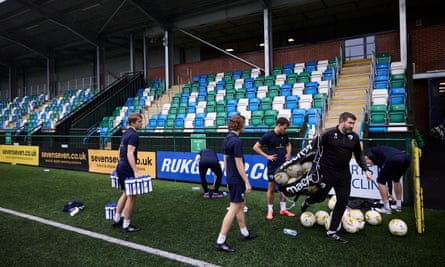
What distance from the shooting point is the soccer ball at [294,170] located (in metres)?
4.92

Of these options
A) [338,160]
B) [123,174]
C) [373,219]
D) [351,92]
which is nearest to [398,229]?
[373,219]

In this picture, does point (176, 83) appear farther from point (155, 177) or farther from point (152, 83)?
point (155, 177)

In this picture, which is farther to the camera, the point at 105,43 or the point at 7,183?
the point at 105,43

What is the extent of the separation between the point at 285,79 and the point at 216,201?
9.82m

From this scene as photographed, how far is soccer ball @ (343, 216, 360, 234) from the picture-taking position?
15.8ft

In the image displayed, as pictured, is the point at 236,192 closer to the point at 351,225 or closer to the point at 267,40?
the point at 351,225

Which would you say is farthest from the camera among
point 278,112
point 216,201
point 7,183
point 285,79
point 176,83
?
point 176,83

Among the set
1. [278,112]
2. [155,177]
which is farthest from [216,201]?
[278,112]

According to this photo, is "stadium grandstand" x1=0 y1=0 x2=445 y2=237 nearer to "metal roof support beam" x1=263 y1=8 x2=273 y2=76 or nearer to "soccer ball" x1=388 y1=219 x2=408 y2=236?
"metal roof support beam" x1=263 y1=8 x2=273 y2=76

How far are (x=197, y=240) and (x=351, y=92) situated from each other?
35.0ft

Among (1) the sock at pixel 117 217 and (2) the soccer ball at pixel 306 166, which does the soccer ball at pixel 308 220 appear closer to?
(2) the soccer ball at pixel 306 166

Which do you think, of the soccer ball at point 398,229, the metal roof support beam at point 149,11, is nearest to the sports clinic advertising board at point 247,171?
the soccer ball at point 398,229

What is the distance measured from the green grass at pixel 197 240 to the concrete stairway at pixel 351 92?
5.93 metres

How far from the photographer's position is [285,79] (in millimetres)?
15359
